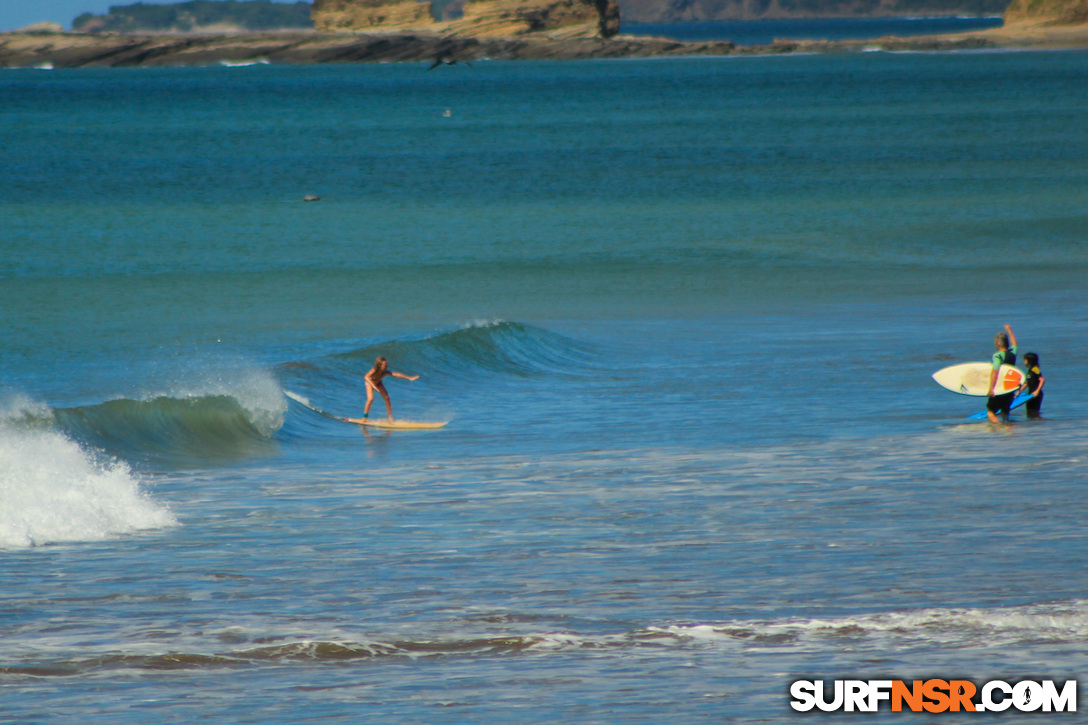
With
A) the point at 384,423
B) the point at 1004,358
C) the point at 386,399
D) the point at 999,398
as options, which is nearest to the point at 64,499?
the point at 384,423

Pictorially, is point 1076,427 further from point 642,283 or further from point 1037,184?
point 1037,184

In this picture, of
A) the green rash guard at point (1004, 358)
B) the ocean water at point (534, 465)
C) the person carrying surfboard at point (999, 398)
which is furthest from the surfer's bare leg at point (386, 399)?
the green rash guard at point (1004, 358)

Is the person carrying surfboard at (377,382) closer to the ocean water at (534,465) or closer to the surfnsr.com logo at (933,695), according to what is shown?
the ocean water at (534,465)

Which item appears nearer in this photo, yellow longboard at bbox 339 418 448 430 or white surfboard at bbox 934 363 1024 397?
white surfboard at bbox 934 363 1024 397

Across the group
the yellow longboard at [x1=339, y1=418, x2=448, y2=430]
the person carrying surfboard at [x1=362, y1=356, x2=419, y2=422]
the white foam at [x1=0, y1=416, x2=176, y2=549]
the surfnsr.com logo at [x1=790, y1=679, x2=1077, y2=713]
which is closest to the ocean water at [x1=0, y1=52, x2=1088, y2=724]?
the white foam at [x1=0, y1=416, x2=176, y2=549]

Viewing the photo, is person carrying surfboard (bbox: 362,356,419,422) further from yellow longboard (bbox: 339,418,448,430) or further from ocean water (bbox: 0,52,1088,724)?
ocean water (bbox: 0,52,1088,724)

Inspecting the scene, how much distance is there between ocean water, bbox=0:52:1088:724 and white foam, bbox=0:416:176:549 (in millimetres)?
47

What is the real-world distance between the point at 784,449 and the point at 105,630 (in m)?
8.07

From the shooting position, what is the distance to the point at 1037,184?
55250 millimetres

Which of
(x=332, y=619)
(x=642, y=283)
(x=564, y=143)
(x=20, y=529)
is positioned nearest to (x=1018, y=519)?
(x=332, y=619)

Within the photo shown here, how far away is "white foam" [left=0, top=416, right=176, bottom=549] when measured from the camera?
37.6ft

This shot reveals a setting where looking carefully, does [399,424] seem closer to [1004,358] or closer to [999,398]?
[999,398]

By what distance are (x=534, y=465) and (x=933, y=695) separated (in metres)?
7.05

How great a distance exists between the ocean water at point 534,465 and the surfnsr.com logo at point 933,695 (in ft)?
0.53
